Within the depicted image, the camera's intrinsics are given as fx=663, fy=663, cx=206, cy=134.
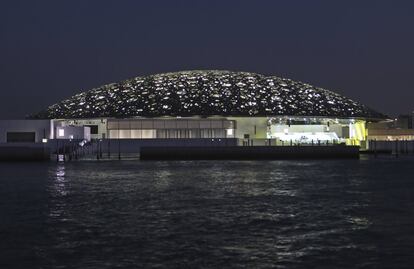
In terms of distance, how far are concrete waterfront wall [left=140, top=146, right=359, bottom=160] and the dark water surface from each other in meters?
32.2

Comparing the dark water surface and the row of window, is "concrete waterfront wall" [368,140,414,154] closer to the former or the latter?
the row of window

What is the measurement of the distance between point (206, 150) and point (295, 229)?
4792 cm

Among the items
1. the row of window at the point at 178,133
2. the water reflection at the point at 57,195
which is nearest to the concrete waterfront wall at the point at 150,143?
the row of window at the point at 178,133

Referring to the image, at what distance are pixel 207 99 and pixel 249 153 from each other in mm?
18744

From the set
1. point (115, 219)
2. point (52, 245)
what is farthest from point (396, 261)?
point (115, 219)

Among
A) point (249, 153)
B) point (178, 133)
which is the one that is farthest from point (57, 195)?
point (178, 133)

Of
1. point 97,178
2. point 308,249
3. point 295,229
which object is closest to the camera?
point 308,249

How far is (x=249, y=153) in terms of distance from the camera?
63938 millimetres

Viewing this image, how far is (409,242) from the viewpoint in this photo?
1459cm

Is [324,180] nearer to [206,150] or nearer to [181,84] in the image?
[206,150]

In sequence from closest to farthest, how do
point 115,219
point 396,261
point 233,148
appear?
point 396,261 < point 115,219 < point 233,148

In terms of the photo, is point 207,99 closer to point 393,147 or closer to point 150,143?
point 150,143

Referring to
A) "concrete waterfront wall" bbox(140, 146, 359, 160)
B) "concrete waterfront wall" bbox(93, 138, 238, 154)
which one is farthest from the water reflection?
"concrete waterfront wall" bbox(93, 138, 238, 154)

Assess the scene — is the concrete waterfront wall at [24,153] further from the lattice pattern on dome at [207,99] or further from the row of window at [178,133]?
the row of window at [178,133]
